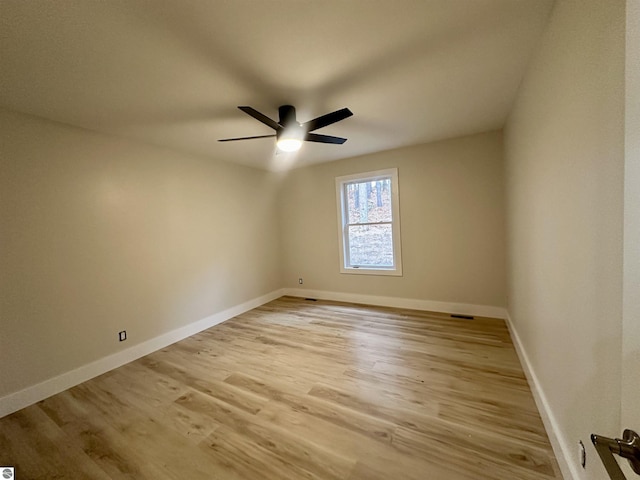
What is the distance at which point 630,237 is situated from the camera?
595 millimetres

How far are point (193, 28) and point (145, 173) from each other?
211 cm

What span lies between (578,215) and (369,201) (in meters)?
3.17

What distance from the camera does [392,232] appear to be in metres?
3.96

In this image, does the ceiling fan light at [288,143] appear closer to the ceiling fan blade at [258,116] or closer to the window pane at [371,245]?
the ceiling fan blade at [258,116]

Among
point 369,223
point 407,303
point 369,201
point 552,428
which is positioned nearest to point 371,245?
point 369,223

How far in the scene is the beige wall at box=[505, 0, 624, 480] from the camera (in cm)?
83

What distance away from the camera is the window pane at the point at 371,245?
411cm

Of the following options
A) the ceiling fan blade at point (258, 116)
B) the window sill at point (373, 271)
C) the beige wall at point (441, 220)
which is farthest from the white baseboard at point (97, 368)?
the ceiling fan blade at point (258, 116)

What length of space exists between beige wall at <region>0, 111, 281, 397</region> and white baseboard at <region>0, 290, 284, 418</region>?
6 centimetres

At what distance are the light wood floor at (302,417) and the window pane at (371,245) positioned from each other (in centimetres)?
150

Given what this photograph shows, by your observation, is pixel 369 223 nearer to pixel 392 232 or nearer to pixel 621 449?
pixel 392 232

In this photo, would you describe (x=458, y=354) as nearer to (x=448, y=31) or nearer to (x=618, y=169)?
(x=618, y=169)

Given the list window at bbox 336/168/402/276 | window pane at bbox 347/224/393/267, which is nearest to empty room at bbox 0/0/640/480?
window at bbox 336/168/402/276

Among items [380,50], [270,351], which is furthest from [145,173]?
[380,50]
